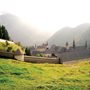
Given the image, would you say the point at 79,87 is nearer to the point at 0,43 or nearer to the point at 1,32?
the point at 0,43

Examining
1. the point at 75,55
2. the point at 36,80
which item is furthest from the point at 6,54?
the point at 75,55

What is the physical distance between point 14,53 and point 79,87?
86.9ft

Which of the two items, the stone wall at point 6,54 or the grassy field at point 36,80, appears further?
the stone wall at point 6,54

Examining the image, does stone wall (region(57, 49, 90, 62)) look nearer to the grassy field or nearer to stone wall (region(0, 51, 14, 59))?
stone wall (region(0, 51, 14, 59))

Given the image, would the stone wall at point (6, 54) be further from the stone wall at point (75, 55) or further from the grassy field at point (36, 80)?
the stone wall at point (75, 55)

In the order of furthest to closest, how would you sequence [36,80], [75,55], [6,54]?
[75,55] → [6,54] → [36,80]

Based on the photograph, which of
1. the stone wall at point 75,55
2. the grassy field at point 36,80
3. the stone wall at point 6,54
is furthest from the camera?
the stone wall at point 75,55

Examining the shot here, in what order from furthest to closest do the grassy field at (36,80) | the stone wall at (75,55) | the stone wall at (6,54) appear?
the stone wall at (75,55), the stone wall at (6,54), the grassy field at (36,80)

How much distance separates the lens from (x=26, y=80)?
36500mm

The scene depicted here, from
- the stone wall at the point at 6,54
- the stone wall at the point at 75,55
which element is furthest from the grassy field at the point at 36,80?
the stone wall at the point at 75,55

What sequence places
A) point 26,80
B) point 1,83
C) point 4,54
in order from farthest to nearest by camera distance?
point 4,54
point 26,80
point 1,83

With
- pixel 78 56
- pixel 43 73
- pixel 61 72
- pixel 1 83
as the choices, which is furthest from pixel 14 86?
pixel 78 56

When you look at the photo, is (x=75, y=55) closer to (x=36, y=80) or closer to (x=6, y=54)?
(x=6, y=54)

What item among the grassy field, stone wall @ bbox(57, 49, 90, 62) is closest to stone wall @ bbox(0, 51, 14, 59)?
the grassy field
